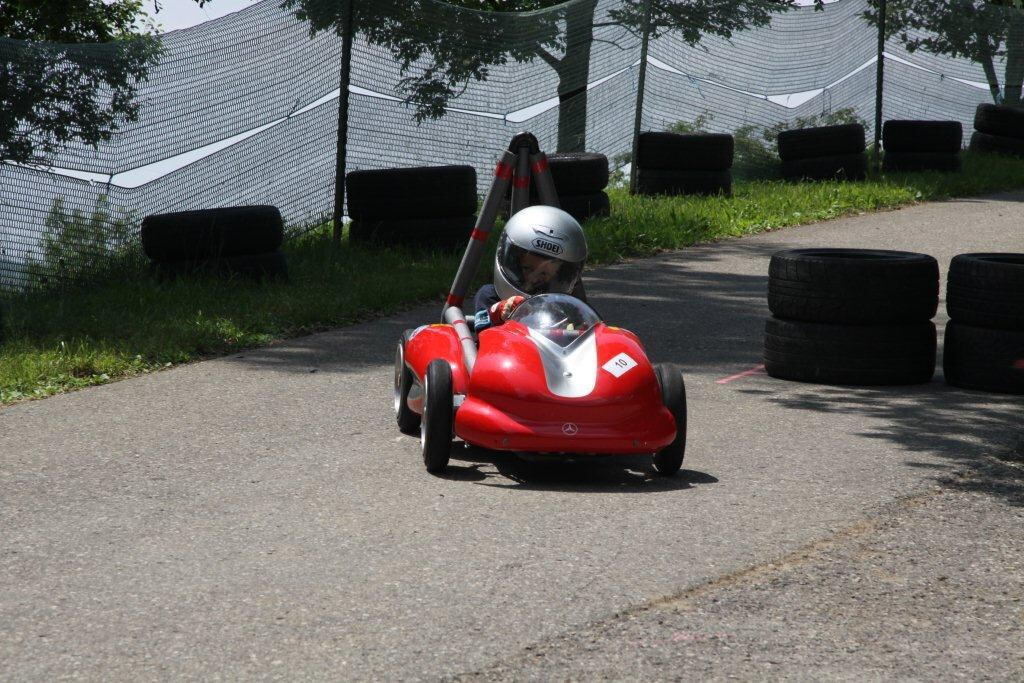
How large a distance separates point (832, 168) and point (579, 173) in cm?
465

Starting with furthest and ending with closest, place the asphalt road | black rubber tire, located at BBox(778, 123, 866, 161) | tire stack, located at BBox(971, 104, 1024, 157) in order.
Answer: tire stack, located at BBox(971, 104, 1024, 157), black rubber tire, located at BBox(778, 123, 866, 161), the asphalt road

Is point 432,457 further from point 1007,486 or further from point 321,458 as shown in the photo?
point 1007,486

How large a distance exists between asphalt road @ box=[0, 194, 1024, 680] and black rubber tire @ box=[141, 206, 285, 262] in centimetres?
266

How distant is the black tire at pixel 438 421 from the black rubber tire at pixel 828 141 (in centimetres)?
1194

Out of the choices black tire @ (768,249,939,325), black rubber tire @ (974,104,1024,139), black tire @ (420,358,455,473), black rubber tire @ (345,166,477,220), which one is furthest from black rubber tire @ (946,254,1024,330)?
black rubber tire @ (974,104,1024,139)

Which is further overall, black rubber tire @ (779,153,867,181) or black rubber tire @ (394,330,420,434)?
black rubber tire @ (779,153,867,181)

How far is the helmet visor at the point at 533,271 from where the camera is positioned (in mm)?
6957

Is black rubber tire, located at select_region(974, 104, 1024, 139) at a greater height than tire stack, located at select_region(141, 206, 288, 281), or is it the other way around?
black rubber tire, located at select_region(974, 104, 1024, 139)

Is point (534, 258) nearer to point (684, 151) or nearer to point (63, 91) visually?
point (63, 91)

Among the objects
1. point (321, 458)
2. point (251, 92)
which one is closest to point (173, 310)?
point (251, 92)

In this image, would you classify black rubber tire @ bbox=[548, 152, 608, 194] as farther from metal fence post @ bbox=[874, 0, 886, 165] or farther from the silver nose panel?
the silver nose panel

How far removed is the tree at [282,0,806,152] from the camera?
12.8 meters

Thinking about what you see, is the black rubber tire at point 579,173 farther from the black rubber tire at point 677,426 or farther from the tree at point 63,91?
the black rubber tire at point 677,426

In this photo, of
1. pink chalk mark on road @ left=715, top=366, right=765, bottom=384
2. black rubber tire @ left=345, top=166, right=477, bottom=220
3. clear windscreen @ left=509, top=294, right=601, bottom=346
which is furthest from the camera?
black rubber tire @ left=345, top=166, right=477, bottom=220
